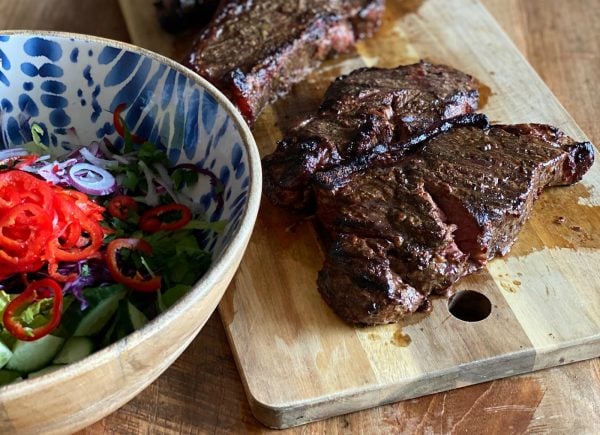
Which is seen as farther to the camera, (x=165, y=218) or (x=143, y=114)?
(x=143, y=114)

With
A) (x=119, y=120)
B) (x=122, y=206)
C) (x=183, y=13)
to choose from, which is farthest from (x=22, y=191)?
(x=183, y=13)

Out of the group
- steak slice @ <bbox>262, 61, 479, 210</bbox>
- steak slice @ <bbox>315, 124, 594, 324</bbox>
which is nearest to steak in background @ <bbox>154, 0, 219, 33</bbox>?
steak slice @ <bbox>262, 61, 479, 210</bbox>

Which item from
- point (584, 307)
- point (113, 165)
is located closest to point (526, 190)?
point (584, 307)

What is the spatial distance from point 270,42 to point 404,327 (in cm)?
157

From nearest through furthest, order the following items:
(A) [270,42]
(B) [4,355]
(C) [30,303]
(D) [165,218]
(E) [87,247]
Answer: (B) [4,355], (C) [30,303], (E) [87,247], (D) [165,218], (A) [270,42]

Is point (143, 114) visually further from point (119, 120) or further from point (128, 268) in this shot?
point (128, 268)

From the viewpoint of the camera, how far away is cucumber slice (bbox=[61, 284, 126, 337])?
239 cm

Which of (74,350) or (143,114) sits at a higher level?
(143,114)

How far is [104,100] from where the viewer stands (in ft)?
9.80

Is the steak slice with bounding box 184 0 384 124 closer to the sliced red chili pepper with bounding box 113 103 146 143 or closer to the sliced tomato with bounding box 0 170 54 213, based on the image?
the sliced red chili pepper with bounding box 113 103 146 143

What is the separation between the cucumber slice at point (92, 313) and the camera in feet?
7.86

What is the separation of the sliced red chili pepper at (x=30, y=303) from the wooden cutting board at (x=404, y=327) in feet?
1.94

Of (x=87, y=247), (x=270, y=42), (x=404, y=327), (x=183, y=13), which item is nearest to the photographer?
(x=87, y=247)

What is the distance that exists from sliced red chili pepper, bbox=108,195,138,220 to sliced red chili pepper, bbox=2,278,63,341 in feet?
1.29
